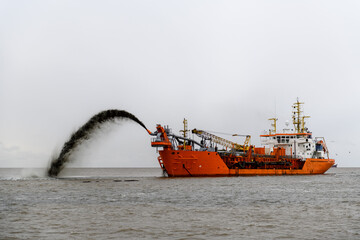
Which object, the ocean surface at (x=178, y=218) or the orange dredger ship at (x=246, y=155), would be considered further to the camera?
the orange dredger ship at (x=246, y=155)

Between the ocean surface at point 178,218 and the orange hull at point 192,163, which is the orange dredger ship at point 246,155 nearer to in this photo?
the orange hull at point 192,163

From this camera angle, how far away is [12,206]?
1244 inches

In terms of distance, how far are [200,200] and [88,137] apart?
28.4 metres

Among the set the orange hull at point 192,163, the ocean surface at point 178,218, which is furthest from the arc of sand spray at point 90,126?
the ocean surface at point 178,218

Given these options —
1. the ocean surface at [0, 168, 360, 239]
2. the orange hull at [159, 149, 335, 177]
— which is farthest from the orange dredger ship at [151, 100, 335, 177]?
the ocean surface at [0, 168, 360, 239]

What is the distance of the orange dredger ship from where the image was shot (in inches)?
2401

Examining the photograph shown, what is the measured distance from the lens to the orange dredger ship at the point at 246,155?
200 feet

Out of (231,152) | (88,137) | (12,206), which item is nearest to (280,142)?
(231,152)

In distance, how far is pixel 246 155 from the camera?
241ft

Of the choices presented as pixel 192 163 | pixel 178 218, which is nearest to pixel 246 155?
pixel 192 163

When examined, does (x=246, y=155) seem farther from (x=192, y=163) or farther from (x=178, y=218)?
(x=178, y=218)

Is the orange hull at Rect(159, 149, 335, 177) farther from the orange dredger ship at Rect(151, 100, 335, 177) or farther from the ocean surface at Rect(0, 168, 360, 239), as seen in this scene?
the ocean surface at Rect(0, 168, 360, 239)

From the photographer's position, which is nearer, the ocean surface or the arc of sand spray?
the ocean surface

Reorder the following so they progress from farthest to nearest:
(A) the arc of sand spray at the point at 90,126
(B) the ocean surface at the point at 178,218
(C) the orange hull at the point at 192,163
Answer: (C) the orange hull at the point at 192,163 → (A) the arc of sand spray at the point at 90,126 → (B) the ocean surface at the point at 178,218
